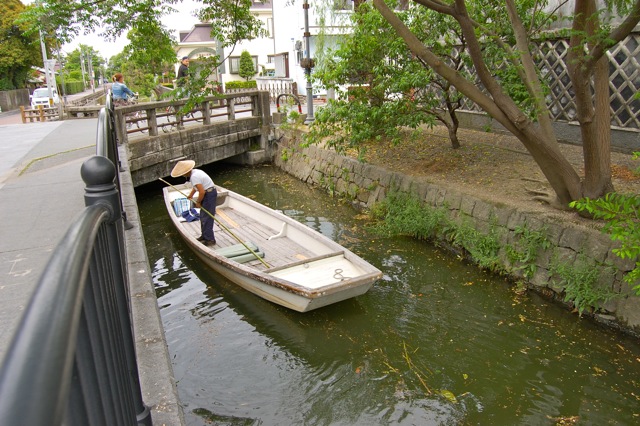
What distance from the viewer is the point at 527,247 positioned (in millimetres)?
7766

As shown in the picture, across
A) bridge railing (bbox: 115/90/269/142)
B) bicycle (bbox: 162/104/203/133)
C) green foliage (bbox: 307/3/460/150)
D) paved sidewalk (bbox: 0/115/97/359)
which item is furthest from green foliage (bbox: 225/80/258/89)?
green foliage (bbox: 307/3/460/150)

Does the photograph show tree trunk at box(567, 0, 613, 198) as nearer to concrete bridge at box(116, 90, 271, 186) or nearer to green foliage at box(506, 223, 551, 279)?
green foliage at box(506, 223, 551, 279)

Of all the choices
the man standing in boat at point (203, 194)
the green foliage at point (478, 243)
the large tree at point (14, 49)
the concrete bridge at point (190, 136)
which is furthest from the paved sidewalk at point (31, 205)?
the large tree at point (14, 49)

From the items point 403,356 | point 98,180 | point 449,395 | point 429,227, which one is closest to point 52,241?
point 98,180

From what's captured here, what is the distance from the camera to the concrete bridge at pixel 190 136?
43.3 feet

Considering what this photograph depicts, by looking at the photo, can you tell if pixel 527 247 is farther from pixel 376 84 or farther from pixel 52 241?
pixel 52 241

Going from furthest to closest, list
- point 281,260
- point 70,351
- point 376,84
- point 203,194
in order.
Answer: point 376,84 → point 203,194 → point 281,260 → point 70,351

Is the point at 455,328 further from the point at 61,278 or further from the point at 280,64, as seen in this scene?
the point at 280,64

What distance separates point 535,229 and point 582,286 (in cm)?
116

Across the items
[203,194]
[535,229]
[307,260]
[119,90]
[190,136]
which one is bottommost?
[307,260]

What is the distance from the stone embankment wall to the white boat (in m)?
2.53

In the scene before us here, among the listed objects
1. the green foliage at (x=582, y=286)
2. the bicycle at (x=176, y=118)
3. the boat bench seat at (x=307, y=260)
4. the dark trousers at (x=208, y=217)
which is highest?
the bicycle at (x=176, y=118)

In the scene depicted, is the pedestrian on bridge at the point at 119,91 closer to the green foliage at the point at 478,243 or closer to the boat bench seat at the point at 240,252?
the boat bench seat at the point at 240,252

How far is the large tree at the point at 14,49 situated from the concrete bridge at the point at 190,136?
20.9 m
